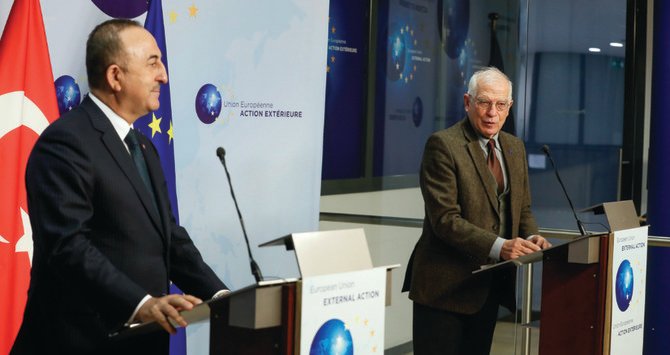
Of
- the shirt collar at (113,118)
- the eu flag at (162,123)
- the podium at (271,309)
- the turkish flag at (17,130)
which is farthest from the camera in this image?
the eu flag at (162,123)

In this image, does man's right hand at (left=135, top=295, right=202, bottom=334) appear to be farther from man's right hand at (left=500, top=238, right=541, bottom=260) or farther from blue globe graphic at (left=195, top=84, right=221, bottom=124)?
blue globe graphic at (left=195, top=84, right=221, bottom=124)

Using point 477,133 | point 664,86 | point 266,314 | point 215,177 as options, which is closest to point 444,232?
point 477,133

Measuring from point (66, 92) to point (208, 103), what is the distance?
0.79 metres

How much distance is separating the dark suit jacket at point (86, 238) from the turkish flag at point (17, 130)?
0.74 metres

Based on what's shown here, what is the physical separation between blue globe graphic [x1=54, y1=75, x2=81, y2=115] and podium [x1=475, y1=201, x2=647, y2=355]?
1.57 meters

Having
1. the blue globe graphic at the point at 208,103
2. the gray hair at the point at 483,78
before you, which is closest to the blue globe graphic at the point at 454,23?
the blue globe graphic at the point at 208,103

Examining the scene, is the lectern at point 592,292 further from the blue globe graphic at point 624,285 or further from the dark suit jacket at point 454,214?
the dark suit jacket at point 454,214

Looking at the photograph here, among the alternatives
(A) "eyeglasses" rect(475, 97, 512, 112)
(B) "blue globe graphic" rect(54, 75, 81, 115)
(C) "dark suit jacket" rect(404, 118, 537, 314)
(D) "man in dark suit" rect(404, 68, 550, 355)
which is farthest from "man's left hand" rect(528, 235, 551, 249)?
(B) "blue globe graphic" rect(54, 75, 81, 115)

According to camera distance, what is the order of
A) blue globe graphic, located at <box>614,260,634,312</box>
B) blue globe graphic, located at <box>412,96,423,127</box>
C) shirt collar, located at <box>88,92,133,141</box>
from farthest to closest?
1. blue globe graphic, located at <box>412,96,423,127</box>
2. blue globe graphic, located at <box>614,260,634,312</box>
3. shirt collar, located at <box>88,92,133,141</box>

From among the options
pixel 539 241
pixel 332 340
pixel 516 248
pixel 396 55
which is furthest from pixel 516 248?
pixel 396 55

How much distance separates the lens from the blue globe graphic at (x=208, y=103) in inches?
162

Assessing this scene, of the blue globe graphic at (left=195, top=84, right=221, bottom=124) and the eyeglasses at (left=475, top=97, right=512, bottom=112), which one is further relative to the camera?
the blue globe graphic at (left=195, top=84, right=221, bottom=124)

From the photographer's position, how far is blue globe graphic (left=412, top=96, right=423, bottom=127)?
246 inches

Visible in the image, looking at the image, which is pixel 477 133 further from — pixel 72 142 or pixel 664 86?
pixel 664 86
